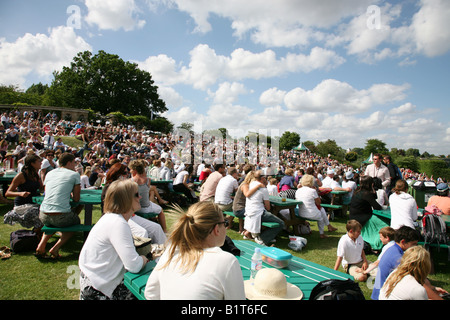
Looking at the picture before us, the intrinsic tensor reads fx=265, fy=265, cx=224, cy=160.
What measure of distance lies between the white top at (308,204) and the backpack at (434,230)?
78.7 inches

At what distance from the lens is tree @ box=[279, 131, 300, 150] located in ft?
247

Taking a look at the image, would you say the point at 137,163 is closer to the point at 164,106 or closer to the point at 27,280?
the point at 27,280

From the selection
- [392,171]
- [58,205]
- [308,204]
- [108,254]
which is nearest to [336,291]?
[108,254]

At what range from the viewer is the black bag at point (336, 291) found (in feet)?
6.37

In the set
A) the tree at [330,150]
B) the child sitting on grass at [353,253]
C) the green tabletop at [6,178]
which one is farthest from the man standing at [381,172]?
the tree at [330,150]

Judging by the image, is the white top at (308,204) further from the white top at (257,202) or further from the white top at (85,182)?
the white top at (85,182)

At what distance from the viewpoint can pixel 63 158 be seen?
4.34 m

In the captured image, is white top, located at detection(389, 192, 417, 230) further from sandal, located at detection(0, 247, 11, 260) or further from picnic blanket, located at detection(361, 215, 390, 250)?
sandal, located at detection(0, 247, 11, 260)

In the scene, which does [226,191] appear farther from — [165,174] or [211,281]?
[211,281]

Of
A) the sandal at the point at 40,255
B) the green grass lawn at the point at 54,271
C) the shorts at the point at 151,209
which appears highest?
the shorts at the point at 151,209

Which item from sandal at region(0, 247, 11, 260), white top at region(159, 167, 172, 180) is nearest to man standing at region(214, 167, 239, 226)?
white top at region(159, 167, 172, 180)

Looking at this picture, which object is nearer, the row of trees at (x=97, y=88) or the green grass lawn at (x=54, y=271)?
the green grass lawn at (x=54, y=271)

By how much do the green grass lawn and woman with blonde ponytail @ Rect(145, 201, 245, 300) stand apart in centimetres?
244
